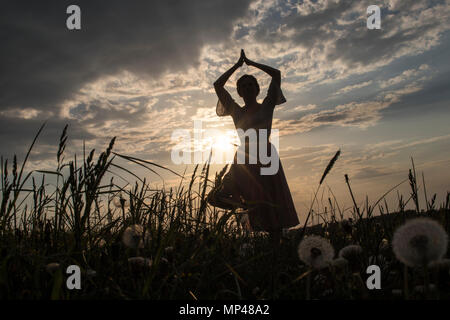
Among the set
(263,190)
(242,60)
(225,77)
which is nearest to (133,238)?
(263,190)

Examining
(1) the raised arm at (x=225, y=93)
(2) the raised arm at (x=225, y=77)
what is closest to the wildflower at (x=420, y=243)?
(1) the raised arm at (x=225, y=93)

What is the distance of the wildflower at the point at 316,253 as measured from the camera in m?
1.60

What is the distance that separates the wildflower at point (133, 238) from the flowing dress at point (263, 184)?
4.42 meters

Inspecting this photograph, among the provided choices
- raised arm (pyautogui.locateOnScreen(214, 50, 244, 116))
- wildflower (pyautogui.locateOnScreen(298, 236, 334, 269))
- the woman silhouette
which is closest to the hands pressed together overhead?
the woman silhouette

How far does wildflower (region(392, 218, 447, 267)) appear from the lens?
1.19 metres

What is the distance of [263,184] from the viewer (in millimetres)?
6773

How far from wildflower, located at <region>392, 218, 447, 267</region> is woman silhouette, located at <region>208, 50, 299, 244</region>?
16.3 ft

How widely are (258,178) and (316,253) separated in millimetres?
5208

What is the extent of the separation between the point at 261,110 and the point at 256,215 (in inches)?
86.5

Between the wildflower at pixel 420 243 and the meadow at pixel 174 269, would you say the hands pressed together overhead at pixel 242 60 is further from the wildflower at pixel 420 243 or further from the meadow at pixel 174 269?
the wildflower at pixel 420 243

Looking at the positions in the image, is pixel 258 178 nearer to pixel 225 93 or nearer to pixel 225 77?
pixel 225 93

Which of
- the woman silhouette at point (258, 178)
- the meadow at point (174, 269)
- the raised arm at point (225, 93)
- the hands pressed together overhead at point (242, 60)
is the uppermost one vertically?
the hands pressed together overhead at point (242, 60)

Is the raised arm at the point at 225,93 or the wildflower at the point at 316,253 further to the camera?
the raised arm at the point at 225,93

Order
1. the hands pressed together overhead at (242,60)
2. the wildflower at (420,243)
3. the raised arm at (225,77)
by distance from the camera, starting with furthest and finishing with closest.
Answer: the raised arm at (225,77) < the hands pressed together overhead at (242,60) < the wildflower at (420,243)
